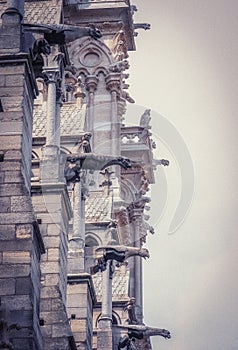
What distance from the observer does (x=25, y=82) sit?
46344mm

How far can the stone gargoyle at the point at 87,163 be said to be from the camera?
54.6 metres

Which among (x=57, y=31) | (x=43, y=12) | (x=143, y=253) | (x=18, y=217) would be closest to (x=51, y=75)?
(x=43, y=12)

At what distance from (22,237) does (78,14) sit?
38.6 meters

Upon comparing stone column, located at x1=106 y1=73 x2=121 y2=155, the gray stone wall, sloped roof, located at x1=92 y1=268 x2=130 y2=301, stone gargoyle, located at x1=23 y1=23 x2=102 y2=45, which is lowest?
the gray stone wall

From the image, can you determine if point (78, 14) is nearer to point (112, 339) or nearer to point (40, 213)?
point (112, 339)

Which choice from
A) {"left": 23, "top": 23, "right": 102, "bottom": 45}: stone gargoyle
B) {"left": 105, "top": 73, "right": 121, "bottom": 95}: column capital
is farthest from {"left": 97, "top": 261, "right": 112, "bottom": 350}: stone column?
{"left": 23, "top": 23, "right": 102, "bottom": 45}: stone gargoyle

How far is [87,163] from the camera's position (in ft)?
183

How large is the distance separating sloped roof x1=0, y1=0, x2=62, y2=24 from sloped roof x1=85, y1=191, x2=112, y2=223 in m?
13.6

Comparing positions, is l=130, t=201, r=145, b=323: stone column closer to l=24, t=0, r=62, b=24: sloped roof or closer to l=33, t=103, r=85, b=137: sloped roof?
l=33, t=103, r=85, b=137: sloped roof

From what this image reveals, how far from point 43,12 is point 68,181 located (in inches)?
215

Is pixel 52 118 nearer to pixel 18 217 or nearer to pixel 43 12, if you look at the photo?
pixel 43 12

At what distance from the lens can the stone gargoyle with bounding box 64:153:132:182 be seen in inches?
2149

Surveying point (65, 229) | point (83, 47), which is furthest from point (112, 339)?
point (83, 47)

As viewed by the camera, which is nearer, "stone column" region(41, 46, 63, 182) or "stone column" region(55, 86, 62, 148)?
"stone column" region(41, 46, 63, 182)
